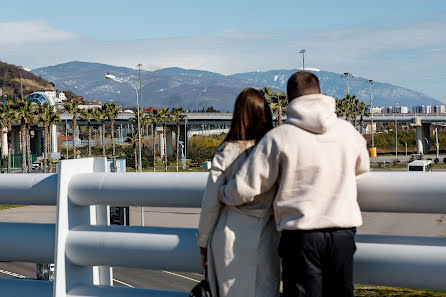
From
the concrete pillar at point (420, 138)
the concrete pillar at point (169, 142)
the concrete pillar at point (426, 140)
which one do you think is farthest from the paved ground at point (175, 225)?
the concrete pillar at point (426, 140)

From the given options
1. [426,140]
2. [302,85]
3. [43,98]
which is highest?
[43,98]

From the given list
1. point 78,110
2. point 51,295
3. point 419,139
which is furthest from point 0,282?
point 419,139

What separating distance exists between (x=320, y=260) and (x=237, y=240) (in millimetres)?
353

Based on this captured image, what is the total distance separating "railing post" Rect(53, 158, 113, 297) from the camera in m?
3.30

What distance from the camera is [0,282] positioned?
3.56 meters

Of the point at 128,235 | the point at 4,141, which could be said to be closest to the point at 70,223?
the point at 128,235

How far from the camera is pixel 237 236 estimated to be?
9.03ft

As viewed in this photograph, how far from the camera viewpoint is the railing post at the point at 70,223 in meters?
3.30

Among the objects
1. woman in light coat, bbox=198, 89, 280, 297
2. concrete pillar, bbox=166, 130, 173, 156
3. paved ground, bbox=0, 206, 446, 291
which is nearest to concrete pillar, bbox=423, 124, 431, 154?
concrete pillar, bbox=166, 130, 173, 156

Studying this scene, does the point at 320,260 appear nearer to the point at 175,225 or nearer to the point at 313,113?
the point at 313,113

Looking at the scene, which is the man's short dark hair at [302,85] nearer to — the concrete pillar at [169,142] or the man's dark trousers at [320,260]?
the man's dark trousers at [320,260]

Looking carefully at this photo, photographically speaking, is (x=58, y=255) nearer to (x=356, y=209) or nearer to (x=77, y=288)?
(x=77, y=288)

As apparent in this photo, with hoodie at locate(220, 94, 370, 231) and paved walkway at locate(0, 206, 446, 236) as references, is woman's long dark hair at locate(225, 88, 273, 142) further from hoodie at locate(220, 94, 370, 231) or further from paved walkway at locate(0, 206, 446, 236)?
paved walkway at locate(0, 206, 446, 236)

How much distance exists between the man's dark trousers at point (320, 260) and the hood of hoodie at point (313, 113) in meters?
0.43
